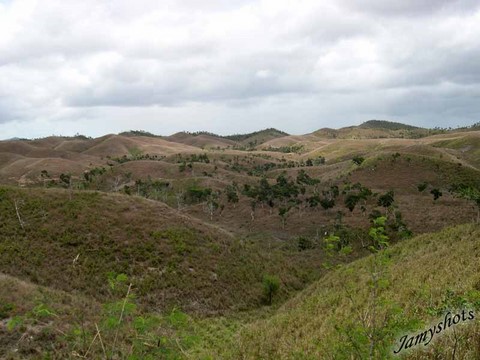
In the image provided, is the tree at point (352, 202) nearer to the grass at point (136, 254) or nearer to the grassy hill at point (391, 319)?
the grass at point (136, 254)

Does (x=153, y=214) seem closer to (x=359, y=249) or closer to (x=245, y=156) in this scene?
(x=359, y=249)

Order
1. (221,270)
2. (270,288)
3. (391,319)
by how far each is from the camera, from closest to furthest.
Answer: (391,319) < (270,288) < (221,270)

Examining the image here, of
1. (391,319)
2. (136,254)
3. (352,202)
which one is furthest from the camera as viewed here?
(352,202)

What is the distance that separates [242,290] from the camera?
3688 cm

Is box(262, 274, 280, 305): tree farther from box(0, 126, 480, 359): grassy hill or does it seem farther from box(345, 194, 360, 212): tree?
box(345, 194, 360, 212): tree

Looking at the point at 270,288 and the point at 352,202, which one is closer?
the point at 270,288

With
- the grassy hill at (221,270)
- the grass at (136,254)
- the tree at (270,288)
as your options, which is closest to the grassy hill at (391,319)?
the grassy hill at (221,270)

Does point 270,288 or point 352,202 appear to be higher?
point 352,202

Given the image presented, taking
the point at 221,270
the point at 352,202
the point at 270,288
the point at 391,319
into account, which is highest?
the point at 391,319

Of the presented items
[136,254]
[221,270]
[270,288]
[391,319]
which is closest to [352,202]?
[270,288]

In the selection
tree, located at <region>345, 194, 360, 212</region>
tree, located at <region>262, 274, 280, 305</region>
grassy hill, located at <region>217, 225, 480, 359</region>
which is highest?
grassy hill, located at <region>217, 225, 480, 359</region>

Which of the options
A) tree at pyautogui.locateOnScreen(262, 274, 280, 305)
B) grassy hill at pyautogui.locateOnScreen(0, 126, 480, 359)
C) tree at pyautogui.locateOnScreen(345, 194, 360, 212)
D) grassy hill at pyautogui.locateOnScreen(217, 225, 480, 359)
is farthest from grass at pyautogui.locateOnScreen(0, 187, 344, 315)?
tree at pyautogui.locateOnScreen(345, 194, 360, 212)

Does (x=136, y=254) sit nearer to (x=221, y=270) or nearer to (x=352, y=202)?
(x=221, y=270)

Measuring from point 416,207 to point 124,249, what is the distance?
55.7m
